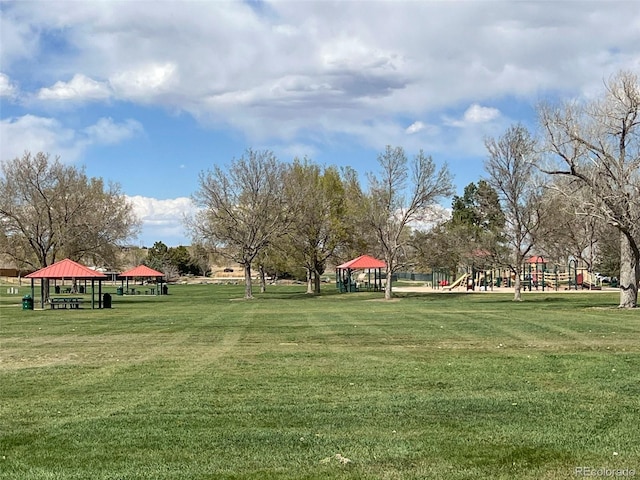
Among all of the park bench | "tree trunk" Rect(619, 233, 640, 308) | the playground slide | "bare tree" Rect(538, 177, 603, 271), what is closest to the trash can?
the park bench

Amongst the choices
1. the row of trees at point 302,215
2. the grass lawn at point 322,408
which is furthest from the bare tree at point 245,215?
the grass lawn at point 322,408

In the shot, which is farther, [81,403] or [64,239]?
[64,239]

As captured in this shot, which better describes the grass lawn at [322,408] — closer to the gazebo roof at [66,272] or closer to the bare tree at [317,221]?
the gazebo roof at [66,272]

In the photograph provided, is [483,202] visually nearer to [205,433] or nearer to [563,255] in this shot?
[563,255]

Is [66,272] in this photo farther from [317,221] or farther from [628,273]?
[628,273]

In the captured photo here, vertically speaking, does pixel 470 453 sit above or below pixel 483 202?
below

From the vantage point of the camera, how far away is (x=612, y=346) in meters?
18.4

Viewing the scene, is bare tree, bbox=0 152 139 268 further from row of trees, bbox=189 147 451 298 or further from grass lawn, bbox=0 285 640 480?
grass lawn, bbox=0 285 640 480

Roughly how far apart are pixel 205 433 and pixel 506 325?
18.4 m

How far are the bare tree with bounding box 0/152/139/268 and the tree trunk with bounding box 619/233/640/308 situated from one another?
37.9 metres

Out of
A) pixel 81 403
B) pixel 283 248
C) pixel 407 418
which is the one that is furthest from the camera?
pixel 283 248

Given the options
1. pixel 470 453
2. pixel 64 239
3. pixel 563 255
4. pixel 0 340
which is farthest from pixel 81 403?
pixel 563 255

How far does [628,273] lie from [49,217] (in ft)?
127

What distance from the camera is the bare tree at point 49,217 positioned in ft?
173
